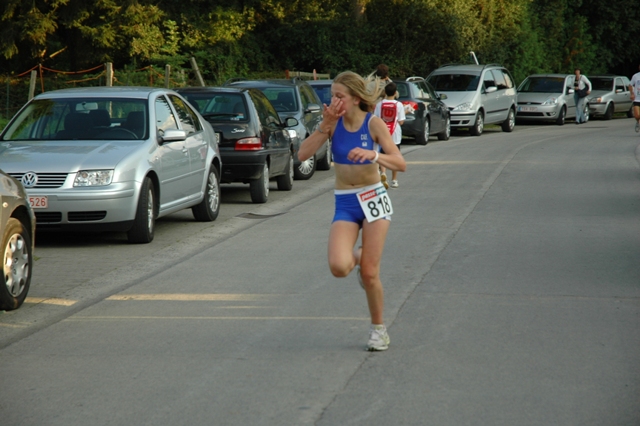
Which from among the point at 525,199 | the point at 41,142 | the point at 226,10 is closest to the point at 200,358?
the point at 41,142

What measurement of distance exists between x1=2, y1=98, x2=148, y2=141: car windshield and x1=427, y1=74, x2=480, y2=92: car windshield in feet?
Result: 62.7

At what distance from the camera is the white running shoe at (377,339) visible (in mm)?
6230

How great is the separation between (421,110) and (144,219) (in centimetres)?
1601

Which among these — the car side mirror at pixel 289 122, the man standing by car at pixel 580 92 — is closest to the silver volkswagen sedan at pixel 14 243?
the car side mirror at pixel 289 122

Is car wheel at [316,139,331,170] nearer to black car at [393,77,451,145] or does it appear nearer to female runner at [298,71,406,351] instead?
black car at [393,77,451,145]

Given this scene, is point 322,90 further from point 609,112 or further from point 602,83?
point 602,83

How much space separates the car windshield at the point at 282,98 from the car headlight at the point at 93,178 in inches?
323

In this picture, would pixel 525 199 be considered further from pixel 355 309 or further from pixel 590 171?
pixel 355 309

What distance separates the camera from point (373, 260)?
6.26 meters

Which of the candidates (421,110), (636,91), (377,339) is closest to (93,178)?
(377,339)

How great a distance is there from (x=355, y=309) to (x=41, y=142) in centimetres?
501

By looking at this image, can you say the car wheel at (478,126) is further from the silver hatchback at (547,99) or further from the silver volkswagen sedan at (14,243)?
the silver volkswagen sedan at (14,243)

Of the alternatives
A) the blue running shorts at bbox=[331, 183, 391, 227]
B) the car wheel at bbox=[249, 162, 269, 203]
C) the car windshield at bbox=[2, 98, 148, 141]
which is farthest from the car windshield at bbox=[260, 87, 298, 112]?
the blue running shorts at bbox=[331, 183, 391, 227]

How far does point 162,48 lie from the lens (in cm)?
3616
